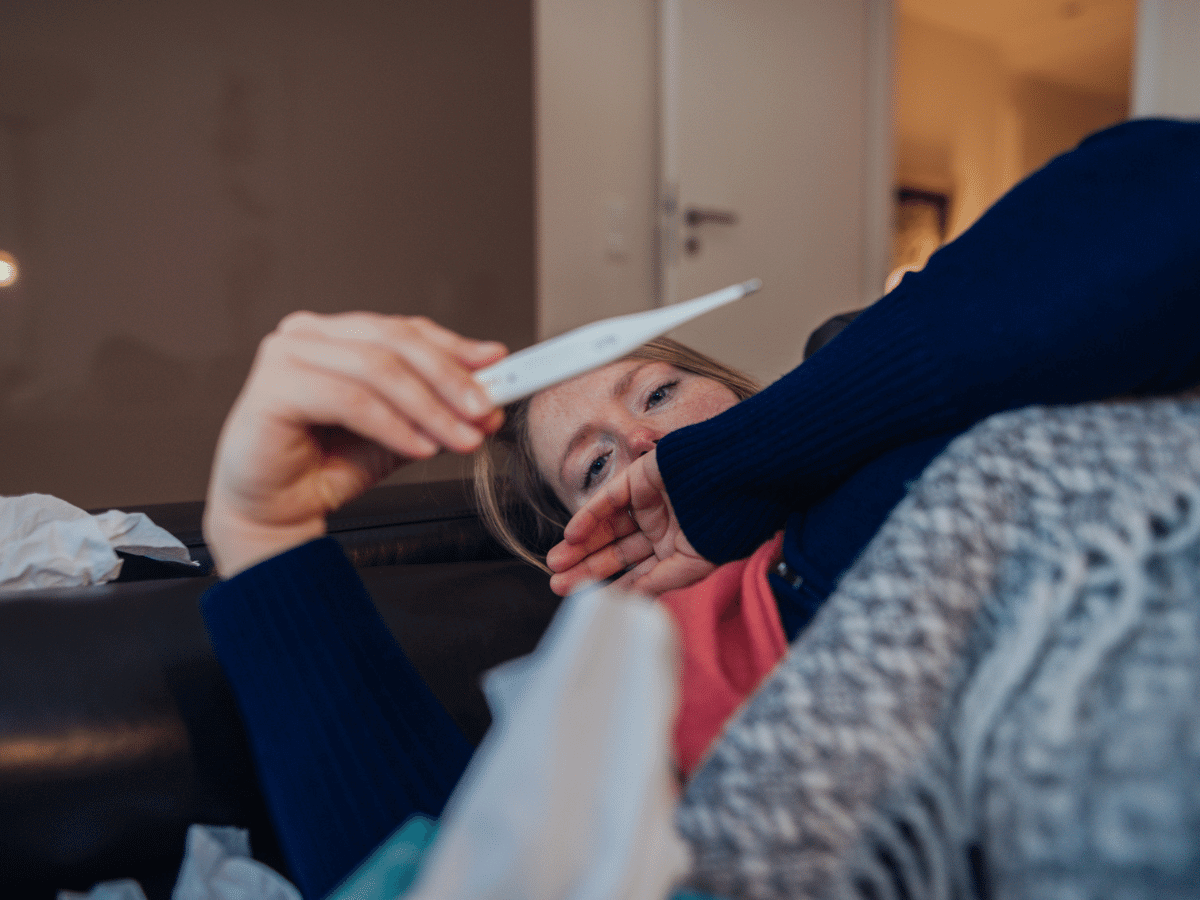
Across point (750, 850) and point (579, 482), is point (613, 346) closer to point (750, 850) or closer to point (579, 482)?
point (750, 850)

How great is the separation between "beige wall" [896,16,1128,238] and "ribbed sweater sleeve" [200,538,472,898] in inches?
166

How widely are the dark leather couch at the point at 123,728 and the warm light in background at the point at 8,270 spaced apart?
3.99 ft

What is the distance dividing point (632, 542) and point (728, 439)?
28 centimetres

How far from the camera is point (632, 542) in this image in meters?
0.92

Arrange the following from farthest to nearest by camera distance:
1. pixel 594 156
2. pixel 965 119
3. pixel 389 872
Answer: pixel 965 119
pixel 594 156
pixel 389 872

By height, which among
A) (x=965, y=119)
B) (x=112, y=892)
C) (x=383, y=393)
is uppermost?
(x=965, y=119)

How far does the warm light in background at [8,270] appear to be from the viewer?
1.66 m

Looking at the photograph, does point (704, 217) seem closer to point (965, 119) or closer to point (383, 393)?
point (383, 393)

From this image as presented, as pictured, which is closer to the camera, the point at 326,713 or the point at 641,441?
the point at 326,713

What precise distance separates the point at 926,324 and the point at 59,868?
0.78 metres

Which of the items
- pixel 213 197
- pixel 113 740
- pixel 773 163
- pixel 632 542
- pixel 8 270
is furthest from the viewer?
pixel 773 163

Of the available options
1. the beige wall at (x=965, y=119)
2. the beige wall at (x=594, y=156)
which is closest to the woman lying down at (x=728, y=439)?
the beige wall at (x=594, y=156)

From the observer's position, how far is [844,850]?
0.32 meters

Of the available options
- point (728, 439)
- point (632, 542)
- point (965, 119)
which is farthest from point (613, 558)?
point (965, 119)
